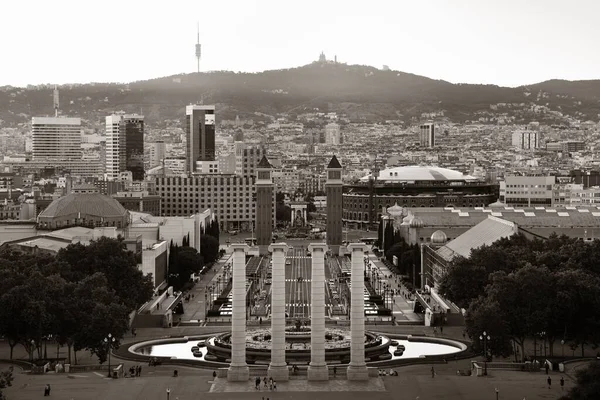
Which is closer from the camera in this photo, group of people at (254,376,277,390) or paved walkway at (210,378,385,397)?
paved walkway at (210,378,385,397)

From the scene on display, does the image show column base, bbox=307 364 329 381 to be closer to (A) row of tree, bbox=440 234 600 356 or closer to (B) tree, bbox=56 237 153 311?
(A) row of tree, bbox=440 234 600 356

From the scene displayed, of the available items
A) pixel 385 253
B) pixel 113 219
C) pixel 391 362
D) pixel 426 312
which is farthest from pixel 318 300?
pixel 385 253

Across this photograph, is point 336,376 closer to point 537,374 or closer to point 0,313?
point 537,374

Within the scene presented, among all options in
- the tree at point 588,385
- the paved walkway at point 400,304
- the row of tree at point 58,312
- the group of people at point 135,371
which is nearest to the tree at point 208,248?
the paved walkway at point 400,304

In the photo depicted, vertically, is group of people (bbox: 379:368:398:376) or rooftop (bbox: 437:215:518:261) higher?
rooftop (bbox: 437:215:518:261)

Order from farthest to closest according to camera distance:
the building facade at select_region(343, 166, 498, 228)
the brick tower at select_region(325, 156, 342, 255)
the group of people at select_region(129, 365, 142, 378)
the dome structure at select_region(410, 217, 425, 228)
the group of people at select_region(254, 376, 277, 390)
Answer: the building facade at select_region(343, 166, 498, 228)
the brick tower at select_region(325, 156, 342, 255)
the dome structure at select_region(410, 217, 425, 228)
the group of people at select_region(129, 365, 142, 378)
the group of people at select_region(254, 376, 277, 390)

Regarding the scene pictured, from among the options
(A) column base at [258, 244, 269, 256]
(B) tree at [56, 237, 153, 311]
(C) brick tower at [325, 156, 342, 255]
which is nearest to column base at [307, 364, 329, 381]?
(B) tree at [56, 237, 153, 311]

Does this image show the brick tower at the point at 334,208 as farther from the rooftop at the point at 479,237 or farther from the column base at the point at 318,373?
the column base at the point at 318,373

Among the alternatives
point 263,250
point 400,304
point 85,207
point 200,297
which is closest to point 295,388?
point 400,304

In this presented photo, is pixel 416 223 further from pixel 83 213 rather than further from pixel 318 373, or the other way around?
pixel 318 373
